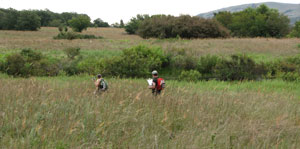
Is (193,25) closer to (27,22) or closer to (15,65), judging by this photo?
(15,65)

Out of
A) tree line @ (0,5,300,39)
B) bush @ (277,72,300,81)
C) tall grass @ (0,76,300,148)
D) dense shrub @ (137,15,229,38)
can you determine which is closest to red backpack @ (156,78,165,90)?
tall grass @ (0,76,300,148)

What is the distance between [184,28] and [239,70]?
73.4 feet

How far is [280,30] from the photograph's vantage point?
4978 cm

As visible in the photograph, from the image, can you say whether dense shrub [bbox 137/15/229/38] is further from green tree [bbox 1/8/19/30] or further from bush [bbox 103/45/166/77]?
green tree [bbox 1/8/19/30]

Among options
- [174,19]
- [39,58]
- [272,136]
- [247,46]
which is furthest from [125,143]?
[174,19]

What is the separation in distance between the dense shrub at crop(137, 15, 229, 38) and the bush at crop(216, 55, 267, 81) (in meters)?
21.2

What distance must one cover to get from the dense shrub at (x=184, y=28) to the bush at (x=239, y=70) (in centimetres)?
2123

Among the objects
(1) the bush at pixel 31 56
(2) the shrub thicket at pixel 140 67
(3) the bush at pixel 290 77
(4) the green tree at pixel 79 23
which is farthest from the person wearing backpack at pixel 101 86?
(4) the green tree at pixel 79 23

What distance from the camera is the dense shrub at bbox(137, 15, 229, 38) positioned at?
126 ft

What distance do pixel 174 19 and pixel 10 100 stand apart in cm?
3715

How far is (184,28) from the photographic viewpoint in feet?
124

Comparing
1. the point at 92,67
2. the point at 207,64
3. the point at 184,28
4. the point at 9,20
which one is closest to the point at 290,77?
the point at 207,64

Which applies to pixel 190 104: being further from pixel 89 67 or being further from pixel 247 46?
pixel 247 46

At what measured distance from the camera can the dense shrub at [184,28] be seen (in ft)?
126
